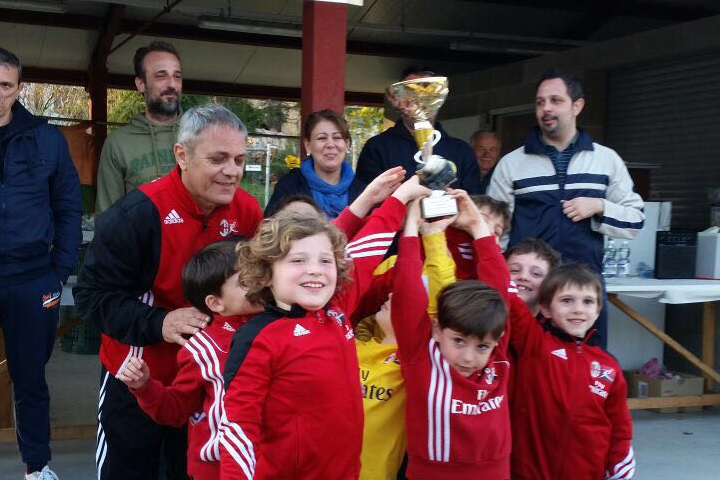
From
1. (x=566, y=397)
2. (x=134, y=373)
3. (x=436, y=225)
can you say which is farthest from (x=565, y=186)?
(x=134, y=373)

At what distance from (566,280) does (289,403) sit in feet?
3.95

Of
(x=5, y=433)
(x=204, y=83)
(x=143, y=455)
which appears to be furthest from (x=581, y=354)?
(x=204, y=83)

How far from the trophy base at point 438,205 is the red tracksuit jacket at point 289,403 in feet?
1.59

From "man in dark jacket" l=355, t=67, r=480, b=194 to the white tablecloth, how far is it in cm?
183

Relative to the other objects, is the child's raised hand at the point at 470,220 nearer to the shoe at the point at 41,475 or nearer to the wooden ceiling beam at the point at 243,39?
the shoe at the point at 41,475

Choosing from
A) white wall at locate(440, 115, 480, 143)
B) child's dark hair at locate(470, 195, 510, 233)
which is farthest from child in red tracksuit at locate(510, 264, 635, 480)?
white wall at locate(440, 115, 480, 143)

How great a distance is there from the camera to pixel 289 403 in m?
2.11

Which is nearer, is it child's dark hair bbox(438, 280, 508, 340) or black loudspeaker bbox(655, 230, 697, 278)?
child's dark hair bbox(438, 280, 508, 340)

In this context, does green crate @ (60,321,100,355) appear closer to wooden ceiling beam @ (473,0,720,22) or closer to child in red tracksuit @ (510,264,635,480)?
child in red tracksuit @ (510,264,635,480)

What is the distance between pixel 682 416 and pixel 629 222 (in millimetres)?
2735

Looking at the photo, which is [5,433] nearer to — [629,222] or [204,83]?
[629,222]

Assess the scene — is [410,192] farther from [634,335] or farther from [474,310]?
[634,335]

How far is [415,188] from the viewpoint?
2.50 metres

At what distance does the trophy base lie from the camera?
96.8 inches
